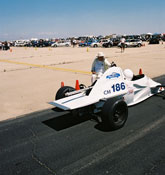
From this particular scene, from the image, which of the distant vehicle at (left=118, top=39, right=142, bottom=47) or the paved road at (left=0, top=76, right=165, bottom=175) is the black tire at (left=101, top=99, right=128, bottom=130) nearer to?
the paved road at (left=0, top=76, right=165, bottom=175)

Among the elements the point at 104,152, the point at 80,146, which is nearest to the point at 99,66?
the point at 80,146

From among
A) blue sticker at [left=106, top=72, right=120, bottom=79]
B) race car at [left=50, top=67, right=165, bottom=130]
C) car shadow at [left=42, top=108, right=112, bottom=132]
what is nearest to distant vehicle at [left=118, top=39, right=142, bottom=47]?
race car at [left=50, top=67, right=165, bottom=130]

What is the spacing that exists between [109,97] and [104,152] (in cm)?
177

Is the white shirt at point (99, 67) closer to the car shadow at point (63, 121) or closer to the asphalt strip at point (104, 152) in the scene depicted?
the car shadow at point (63, 121)

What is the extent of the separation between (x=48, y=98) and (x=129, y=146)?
4.27 m

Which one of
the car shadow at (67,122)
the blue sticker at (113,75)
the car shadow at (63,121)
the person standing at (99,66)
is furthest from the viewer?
the person standing at (99,66)

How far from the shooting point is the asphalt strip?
3377 mm

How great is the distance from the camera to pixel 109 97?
5.23 meters

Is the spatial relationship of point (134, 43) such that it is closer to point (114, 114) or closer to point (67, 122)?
point (67, 122)

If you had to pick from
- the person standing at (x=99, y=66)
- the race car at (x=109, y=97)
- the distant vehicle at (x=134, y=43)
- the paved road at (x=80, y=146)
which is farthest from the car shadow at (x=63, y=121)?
the distant vehicle at (x=134, y=43)

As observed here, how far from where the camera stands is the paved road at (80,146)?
3.39m

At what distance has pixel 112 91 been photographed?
535cm

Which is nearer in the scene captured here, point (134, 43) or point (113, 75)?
point (113, 75)

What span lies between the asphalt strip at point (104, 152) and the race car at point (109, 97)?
0.48m
